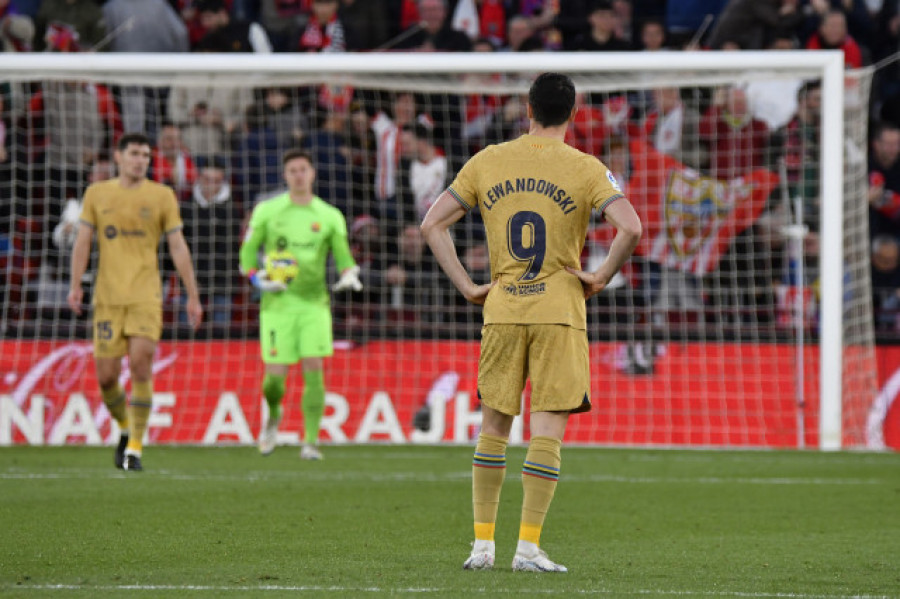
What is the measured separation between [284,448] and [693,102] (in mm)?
5540

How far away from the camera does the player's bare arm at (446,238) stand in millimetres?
5777

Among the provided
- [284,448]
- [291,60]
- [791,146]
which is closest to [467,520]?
[284,448]

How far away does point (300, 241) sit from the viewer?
39.4 ft

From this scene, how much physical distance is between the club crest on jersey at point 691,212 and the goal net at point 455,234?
2 centimetres

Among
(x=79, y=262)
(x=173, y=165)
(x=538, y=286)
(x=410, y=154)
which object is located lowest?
(x=538, y=286)

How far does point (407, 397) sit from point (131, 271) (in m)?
4.10

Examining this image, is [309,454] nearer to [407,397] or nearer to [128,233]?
[407,397]

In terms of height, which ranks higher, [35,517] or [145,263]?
[145,263]

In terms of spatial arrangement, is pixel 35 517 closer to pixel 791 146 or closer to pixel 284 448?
pixel 284 448

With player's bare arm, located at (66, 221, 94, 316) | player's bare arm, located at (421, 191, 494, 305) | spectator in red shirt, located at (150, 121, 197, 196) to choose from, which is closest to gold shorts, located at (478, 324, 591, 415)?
player's bare arm, located at (421, 191, 494, 305)

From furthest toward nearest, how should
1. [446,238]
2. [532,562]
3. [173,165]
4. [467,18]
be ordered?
[467,18] → [173,165] → [446,238] → [532,562]

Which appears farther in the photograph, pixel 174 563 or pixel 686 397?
pixel 686 397

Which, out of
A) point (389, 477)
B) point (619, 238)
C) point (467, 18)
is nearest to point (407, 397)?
point (389, 477)

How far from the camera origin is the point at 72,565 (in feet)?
18.7
